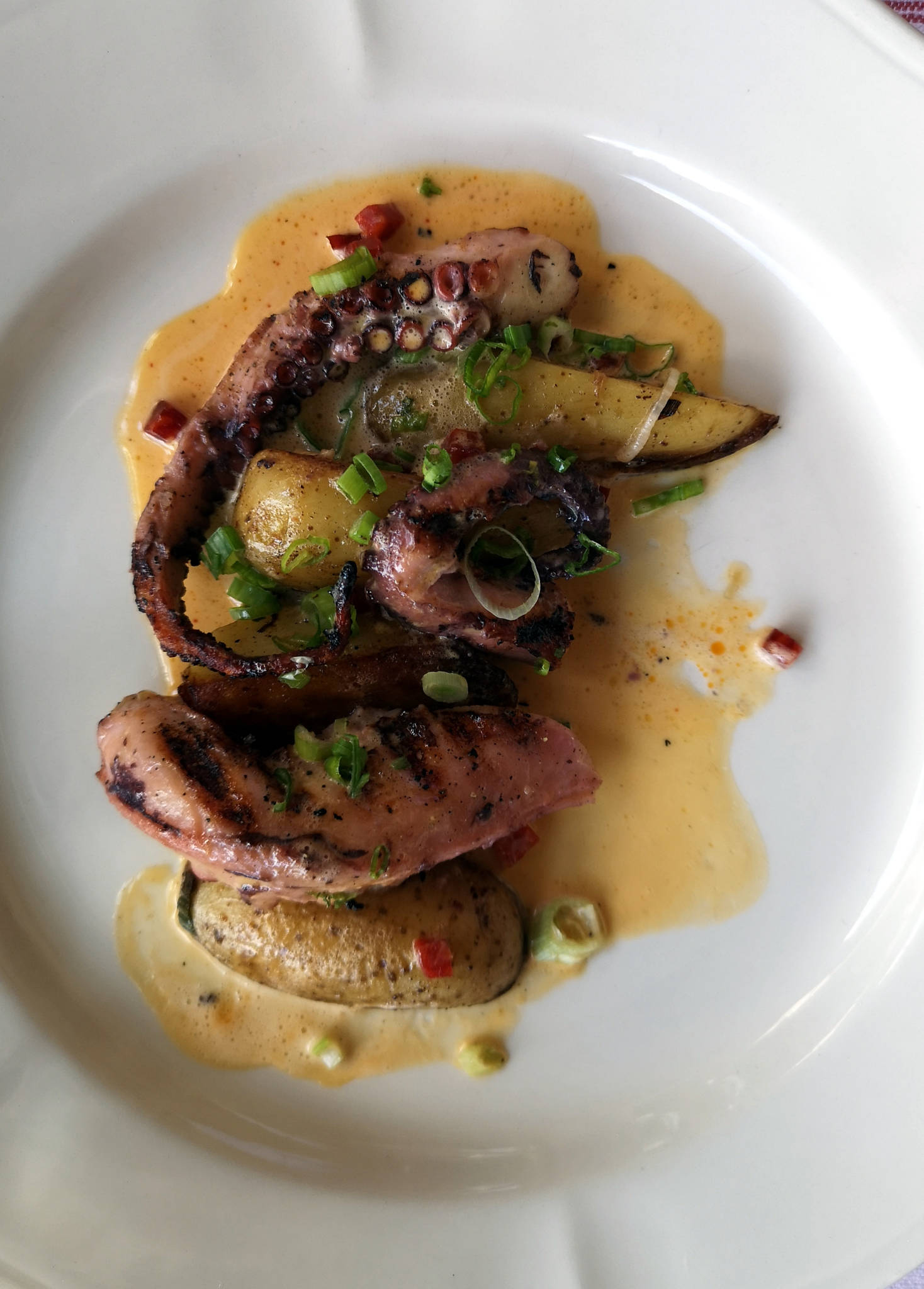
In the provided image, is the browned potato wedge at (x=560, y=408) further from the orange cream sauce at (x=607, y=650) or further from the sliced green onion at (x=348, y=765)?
the sliced green onion at (x=348, y=765)

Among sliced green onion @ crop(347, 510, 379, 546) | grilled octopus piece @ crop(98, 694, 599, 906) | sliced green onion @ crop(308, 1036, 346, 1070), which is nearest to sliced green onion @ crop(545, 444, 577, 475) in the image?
sliced green onion @ crop(347, 510, 379, 546)

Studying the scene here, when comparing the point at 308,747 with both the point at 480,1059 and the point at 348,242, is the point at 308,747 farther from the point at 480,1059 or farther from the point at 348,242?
the point at 348,242

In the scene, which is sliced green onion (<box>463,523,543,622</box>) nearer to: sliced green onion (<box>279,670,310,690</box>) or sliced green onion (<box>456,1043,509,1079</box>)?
sliced green onion (<box>279,670,310,690</box>)

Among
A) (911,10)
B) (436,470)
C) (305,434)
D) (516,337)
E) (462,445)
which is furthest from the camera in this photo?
(911,10)

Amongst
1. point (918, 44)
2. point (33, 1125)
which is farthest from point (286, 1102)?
point (918, 44)

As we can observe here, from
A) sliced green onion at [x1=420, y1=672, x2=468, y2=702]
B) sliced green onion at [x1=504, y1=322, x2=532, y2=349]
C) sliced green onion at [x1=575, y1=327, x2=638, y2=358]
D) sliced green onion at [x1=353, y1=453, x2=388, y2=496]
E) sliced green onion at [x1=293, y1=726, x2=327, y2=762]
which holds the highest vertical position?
sliced green onion at [x1=575, y1=327, x2=638, y2=358]

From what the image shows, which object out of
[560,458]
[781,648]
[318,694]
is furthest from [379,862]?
[781,648]

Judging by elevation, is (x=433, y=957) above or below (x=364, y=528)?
below
